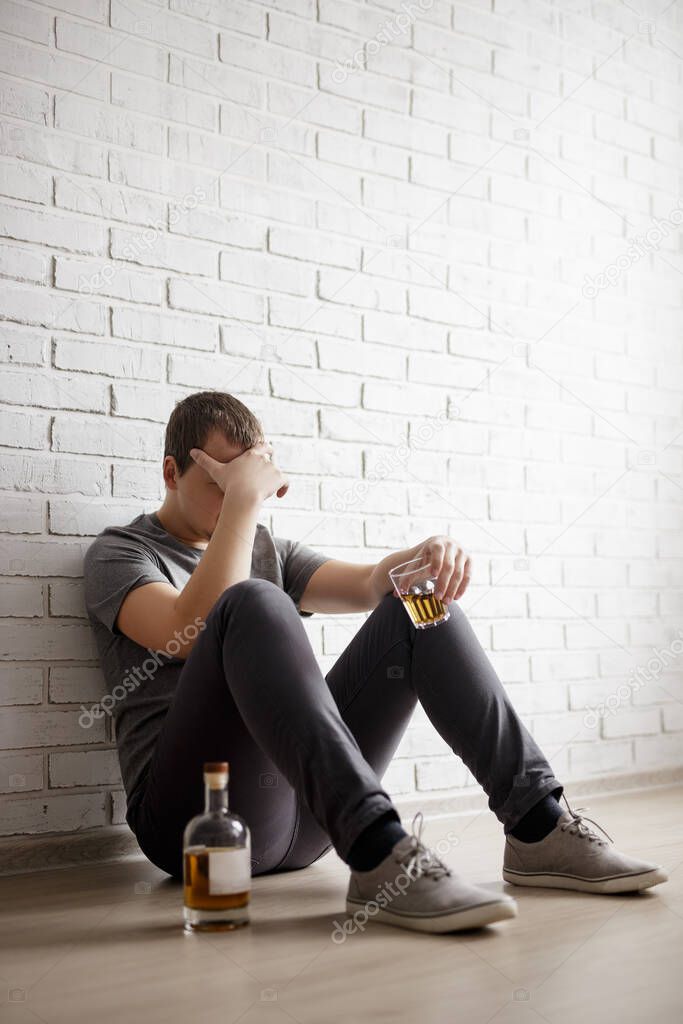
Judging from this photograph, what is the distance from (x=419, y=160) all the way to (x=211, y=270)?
649 mm

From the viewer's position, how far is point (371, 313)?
2.34 metres

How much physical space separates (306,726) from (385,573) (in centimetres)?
59

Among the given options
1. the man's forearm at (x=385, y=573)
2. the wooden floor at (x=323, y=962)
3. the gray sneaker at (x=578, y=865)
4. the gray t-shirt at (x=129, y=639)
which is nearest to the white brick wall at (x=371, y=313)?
the gray t-shirt at (x=129, y=639)

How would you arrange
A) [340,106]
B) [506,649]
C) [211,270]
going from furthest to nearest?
[506,649], [340,106], [211,270]

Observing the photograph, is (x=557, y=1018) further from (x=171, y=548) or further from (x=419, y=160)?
(x=419, y=160)

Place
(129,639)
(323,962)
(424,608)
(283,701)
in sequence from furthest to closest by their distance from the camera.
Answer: (129,639) < (424,608) < (283,701) < (323,962)

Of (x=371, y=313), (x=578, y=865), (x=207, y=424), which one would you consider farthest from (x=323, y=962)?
(x=371, y=313)

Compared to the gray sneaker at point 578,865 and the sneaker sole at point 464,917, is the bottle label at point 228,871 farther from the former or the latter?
the gray sneaker at point 578,865

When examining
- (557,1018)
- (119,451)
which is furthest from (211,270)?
(557,1018)

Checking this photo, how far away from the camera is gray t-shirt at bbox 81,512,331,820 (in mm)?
1681

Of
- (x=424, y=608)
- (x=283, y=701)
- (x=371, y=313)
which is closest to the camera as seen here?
(x=283, y=701)

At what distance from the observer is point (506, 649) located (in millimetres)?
2477

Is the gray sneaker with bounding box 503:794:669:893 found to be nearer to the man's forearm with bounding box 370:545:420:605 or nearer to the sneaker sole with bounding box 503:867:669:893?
the sneaker sole with bounding box 503:867:669:893

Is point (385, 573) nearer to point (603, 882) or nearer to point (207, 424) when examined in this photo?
point (207, 424)
